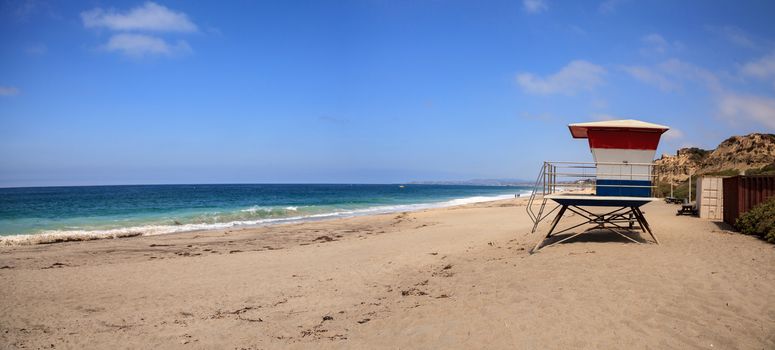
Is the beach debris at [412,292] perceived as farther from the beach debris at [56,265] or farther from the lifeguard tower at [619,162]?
the beach debris at [56,265]

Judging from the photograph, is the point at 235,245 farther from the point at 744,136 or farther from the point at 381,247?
the point at 744,136

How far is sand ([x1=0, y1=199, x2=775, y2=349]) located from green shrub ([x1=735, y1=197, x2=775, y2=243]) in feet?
1.40

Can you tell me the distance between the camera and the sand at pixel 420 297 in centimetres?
604

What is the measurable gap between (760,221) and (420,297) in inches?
371

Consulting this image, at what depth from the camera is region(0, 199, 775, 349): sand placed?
604 cm

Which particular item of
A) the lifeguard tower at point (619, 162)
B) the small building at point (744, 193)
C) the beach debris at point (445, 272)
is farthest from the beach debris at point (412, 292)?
the small building at point (744, 193)

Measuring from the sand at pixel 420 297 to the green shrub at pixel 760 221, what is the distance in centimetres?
43

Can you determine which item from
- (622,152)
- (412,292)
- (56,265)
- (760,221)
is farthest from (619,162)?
(56,265)

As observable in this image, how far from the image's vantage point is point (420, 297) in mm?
8352

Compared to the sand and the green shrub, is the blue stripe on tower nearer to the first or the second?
the sand

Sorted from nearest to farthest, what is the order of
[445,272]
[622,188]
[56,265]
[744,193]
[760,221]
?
[445,272], [622,188], [760,221], [56,265], [744,193]

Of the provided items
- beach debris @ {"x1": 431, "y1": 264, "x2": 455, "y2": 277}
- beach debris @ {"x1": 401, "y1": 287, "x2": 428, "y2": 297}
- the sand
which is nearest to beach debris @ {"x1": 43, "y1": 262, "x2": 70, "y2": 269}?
the sand

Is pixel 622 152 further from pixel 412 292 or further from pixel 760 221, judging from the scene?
pixel 412 292

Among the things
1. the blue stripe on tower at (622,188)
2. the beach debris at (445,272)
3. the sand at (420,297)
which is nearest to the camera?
the sand at (420,297)
